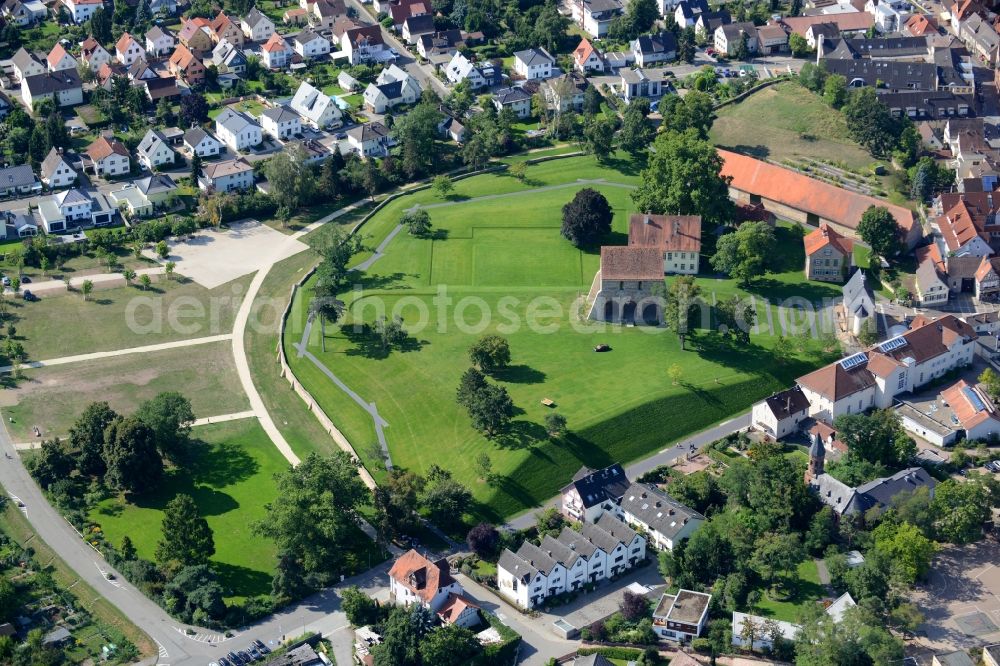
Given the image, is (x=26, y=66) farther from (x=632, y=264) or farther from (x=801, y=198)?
(x=801, y=198)

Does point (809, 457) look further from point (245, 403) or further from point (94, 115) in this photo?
point (94, 115)

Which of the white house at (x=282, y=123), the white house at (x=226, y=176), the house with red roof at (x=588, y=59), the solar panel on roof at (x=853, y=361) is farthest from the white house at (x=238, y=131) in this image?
the solar panel on roof at (x=853, y=361)

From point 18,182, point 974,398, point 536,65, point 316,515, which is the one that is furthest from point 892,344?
point 18,182

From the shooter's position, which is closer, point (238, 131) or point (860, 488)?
point (860, 488)

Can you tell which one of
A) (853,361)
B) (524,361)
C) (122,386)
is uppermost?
(853,361)

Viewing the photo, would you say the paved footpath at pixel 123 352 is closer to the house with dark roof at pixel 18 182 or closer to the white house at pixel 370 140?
the house with dark roof at pixel 18 182

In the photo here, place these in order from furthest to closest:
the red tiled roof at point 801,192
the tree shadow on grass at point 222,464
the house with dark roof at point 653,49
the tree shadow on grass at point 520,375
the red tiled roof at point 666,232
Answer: the house with dark roof at point 653,49
the red tiled roof at point 801,192
the red tiled roof at point 666,232
the tree shadow on grass at point 520,375
the tree shadow on grass at point 222,464
